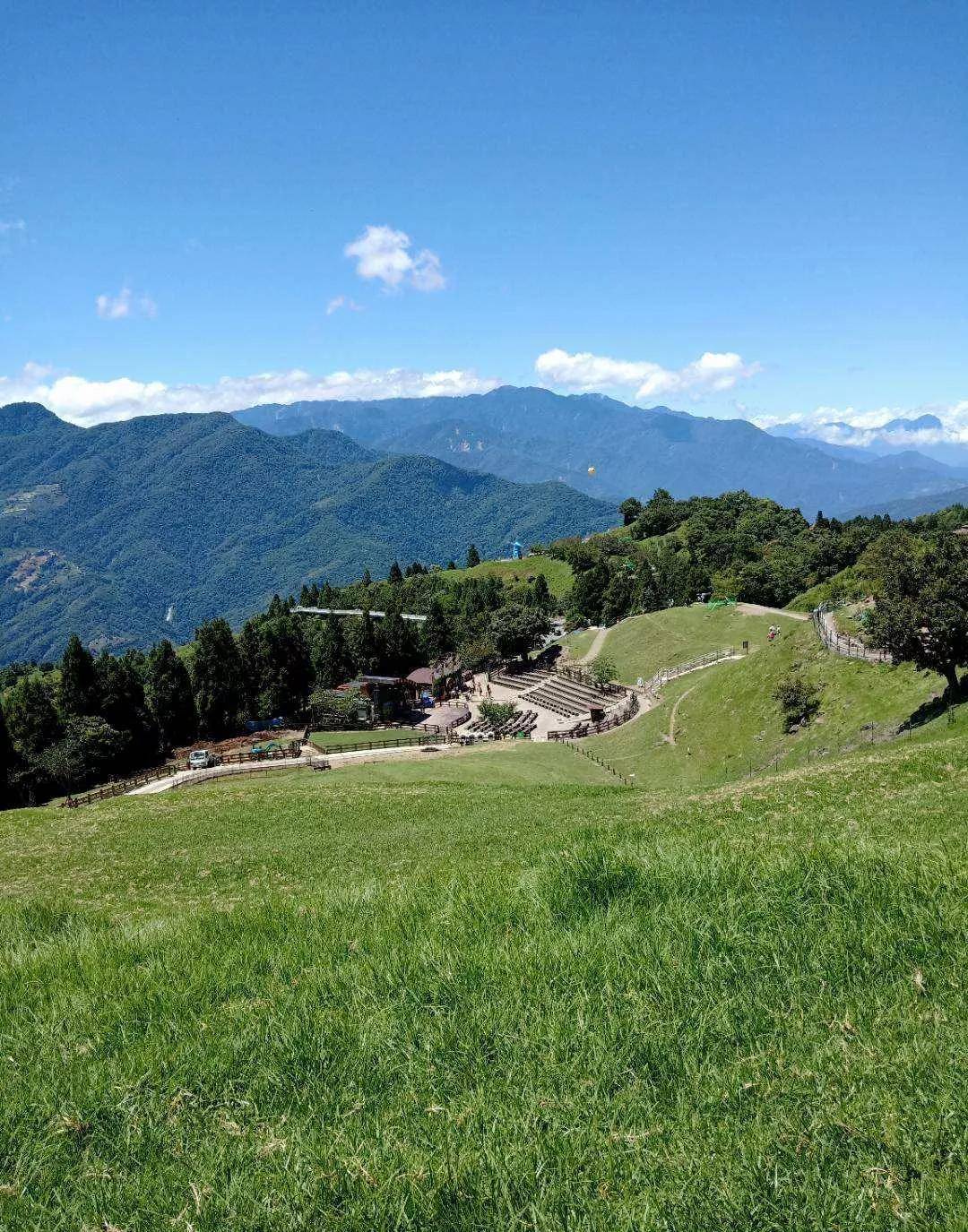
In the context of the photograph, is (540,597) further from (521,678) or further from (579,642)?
(521,678)

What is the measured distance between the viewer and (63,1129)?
337 centimetres

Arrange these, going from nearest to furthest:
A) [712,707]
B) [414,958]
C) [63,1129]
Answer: [63,1129], [414,958], [712,707]

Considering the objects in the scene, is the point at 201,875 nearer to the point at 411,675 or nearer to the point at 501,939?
the point at 501,939

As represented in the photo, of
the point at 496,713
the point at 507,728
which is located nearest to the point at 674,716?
the point at 507,728

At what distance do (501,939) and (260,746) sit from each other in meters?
61.9

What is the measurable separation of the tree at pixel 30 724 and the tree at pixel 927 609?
198 ft

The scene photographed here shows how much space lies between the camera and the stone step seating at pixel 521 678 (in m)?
79.9

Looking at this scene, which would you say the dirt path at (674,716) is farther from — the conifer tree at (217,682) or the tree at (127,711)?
the tree at (127,711)

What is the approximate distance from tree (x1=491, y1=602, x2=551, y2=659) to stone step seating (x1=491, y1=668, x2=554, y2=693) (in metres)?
2.63

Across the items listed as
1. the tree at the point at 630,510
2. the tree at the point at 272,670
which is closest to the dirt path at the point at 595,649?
the tree at the point at 272,670

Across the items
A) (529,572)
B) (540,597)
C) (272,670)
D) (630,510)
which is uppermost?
(630,510)

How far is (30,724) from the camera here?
59219mm

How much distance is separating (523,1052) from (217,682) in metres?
75.1

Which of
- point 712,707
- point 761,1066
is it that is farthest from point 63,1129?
point 712,707
